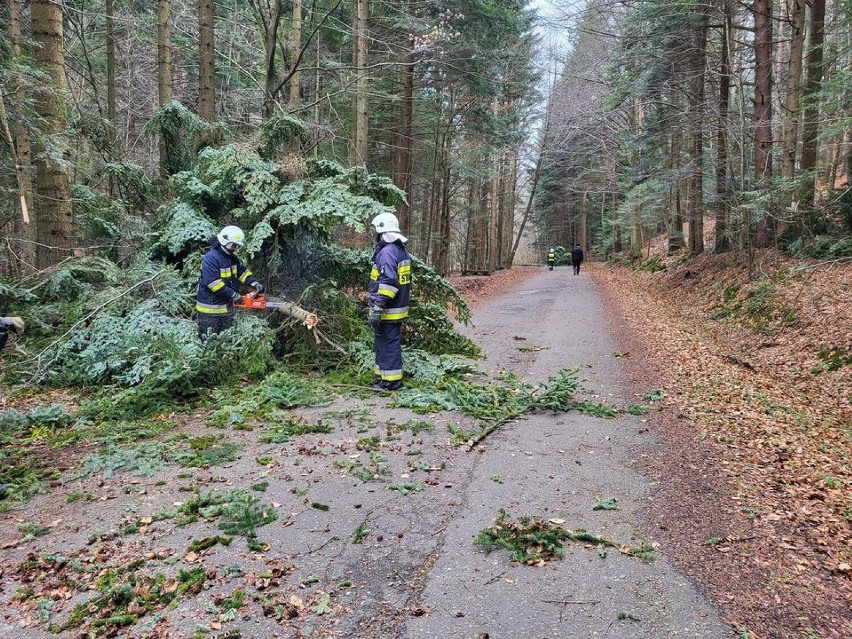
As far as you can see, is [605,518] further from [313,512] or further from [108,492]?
[108,492]

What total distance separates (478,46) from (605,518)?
16585mm

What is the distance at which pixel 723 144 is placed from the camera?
55.5ft

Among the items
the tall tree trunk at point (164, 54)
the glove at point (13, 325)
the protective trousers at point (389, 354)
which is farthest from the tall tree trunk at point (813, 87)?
the glove at point (13, 325)

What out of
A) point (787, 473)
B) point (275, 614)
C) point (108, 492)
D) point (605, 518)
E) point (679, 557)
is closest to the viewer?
point (275, 614)

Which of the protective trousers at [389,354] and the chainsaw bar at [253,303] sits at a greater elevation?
the chainsaw bar at [253,303]

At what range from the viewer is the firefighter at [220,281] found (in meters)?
7.30

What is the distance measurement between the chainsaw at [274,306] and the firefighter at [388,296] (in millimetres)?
1154

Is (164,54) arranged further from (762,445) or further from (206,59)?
(762,445)

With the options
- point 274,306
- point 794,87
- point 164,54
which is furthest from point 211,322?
point 794,87

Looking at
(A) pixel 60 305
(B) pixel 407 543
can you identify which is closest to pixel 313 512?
(B) pixel 407 543

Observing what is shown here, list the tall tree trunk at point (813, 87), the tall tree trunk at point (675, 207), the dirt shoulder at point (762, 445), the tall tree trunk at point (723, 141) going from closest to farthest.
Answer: the dirt shoulder at point (762, 445) < the tall tree trunk at point (813, 87) < the tall tree trunk at point (723, 141) < the tall tree trunk at point (675, 207)

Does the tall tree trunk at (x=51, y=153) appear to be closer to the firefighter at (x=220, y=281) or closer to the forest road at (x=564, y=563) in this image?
the firefighter at (x=220, y=281)

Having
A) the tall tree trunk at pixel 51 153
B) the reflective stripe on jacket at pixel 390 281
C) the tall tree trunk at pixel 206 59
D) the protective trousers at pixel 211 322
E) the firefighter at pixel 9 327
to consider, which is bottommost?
the protective trousers at pixel 211 322

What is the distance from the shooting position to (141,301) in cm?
770
